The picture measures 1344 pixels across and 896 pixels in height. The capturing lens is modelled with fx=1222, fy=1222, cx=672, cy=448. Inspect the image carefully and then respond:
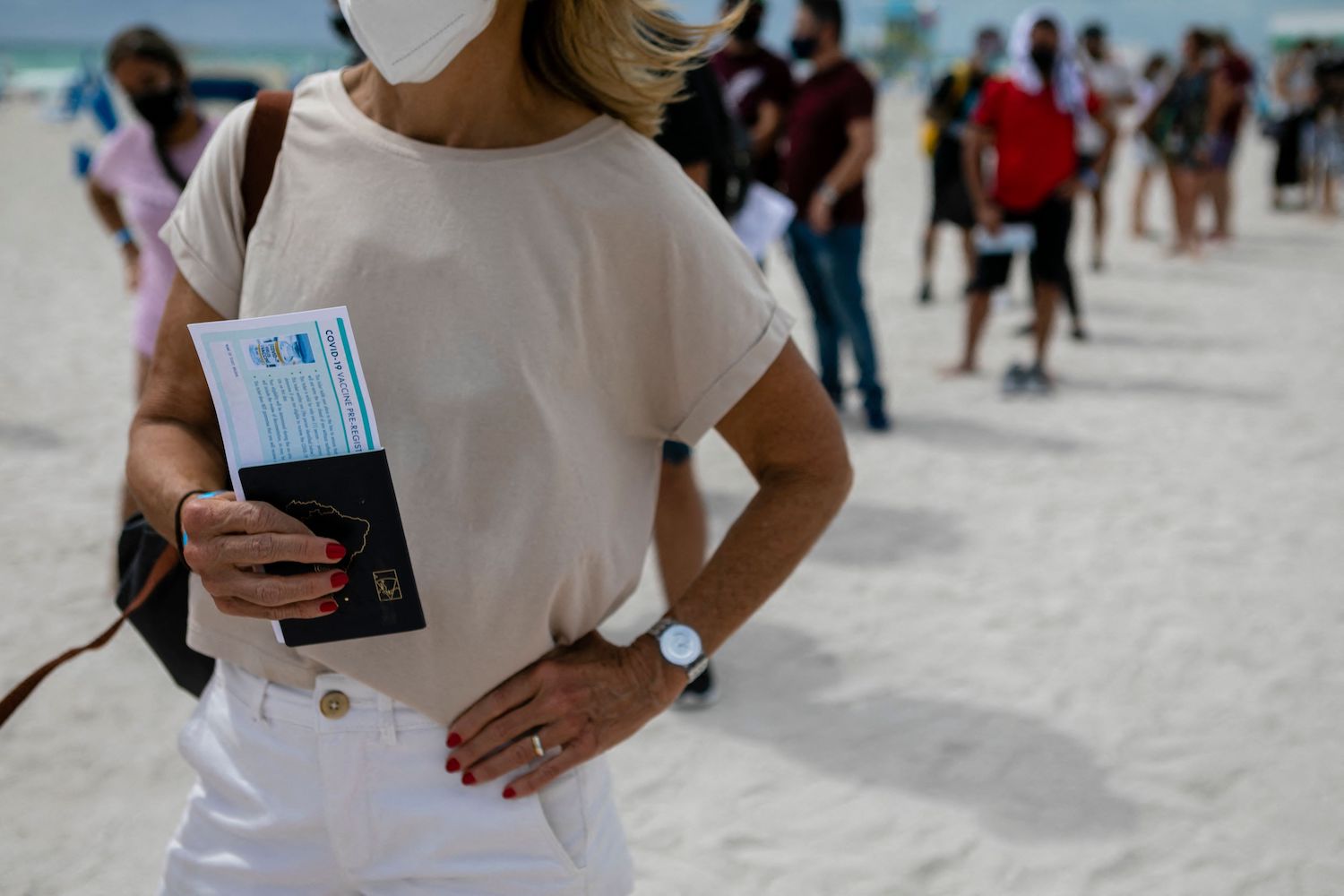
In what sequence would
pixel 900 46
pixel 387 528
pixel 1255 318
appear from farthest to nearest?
pixel 900 46 < pixel 1255 318 < pixel 387 528

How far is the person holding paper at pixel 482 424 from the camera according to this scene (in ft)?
4.14

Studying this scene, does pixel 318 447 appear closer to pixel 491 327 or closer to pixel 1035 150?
pixel 491 327

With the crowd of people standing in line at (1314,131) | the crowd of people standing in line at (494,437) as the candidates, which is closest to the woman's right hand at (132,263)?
the crowd of people standing in line at (494,437)

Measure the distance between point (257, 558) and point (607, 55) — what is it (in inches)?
26.4

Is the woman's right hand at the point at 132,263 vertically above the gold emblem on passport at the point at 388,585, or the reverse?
the gold emblem on passport at the point at 388,585

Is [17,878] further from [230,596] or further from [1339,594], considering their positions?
[1339,594]

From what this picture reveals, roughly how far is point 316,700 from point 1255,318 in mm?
9398

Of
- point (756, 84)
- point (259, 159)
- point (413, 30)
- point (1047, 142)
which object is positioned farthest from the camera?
point (1047, 142)

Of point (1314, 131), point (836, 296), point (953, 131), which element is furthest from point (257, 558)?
point (1314, 131)

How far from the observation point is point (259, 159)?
4.44ft

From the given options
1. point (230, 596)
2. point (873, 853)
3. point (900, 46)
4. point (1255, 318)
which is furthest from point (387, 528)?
point (900, 46)

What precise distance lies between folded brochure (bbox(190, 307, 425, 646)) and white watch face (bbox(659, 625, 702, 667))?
0.32 metres

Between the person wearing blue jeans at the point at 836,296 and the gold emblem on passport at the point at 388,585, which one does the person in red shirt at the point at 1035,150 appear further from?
the gold emblem on passport at the point at 388,585

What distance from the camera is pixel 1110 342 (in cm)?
855
